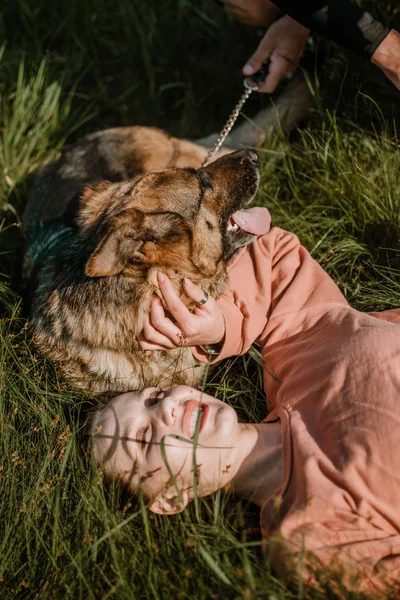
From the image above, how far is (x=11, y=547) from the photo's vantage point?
7.93 ft

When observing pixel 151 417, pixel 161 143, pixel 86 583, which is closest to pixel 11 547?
pixel 86 583

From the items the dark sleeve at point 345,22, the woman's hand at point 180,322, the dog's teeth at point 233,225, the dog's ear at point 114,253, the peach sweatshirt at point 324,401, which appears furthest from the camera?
the dark sleeve at point 345,22

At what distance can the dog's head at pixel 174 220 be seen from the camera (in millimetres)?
2621

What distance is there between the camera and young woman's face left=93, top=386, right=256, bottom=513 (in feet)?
7.72

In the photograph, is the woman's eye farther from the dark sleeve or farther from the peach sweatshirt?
the dark sleeve

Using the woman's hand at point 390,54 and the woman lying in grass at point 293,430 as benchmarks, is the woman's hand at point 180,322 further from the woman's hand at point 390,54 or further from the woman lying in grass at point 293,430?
the woman's hand at point 390,54

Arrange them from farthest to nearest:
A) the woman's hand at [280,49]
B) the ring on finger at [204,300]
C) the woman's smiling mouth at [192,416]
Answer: the woman's hand at [280,49], the ring on finger at [204,300], the woman's smiling mouth at [192,416]

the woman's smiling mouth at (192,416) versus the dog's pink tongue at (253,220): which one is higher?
the dog's pink tongue at (253,220)

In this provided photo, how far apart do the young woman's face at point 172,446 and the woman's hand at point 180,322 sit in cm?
38

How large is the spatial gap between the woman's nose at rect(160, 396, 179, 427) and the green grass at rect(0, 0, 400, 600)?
381 millimetres

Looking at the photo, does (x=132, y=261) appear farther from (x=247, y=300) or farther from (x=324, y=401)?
(x=324, y=401)

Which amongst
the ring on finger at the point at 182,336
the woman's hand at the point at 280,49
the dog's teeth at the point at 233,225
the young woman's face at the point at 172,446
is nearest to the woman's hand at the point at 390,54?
the woman's hand at the point at 280,49

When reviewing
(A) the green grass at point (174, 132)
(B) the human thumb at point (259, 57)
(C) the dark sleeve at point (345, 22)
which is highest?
(C) the dark sleeve at point (345, 22)

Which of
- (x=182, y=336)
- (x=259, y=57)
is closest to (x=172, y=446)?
(x=182, y=336)
